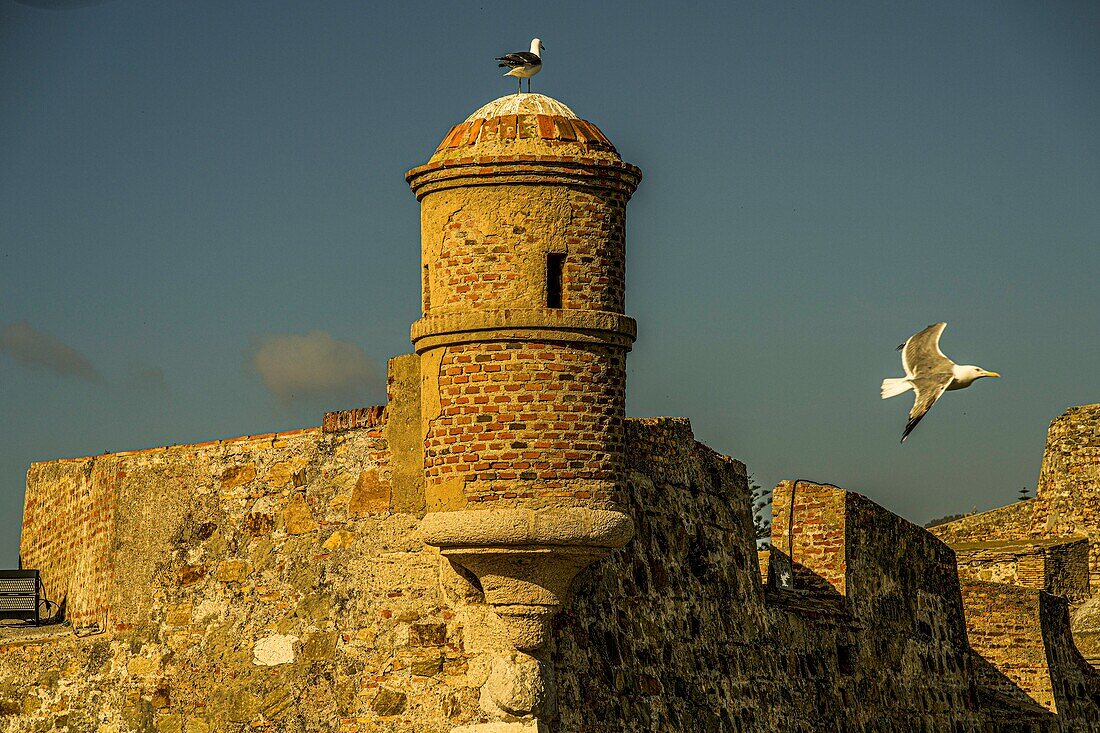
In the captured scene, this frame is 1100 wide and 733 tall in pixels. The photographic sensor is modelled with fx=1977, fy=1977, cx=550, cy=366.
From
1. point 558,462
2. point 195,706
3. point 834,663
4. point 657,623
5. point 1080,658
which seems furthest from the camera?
point 1080,658

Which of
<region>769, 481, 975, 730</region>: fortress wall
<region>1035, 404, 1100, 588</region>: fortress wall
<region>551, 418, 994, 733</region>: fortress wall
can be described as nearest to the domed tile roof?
<region>551, 418, 994, 733</region>: fortress wall

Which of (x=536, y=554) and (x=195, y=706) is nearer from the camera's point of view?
(x=536, y=554)

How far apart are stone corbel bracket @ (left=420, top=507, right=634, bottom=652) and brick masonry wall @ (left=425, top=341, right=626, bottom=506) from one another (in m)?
0.14

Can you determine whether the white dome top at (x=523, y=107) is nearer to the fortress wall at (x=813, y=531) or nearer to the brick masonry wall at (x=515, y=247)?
the brick masonry wall at (x=515, y=247)

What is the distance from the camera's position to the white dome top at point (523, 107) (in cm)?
1453

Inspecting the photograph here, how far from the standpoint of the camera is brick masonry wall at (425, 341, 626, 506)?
1382 centimetres

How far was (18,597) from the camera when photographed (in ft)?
57.1

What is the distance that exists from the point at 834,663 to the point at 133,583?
7534mm

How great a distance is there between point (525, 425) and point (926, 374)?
3.68 metres

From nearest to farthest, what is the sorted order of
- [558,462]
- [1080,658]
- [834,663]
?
[558,462] < [834,663] < [1080,658]

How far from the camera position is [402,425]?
14.7 metres

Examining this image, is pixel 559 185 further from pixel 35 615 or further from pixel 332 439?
pixel 35 615

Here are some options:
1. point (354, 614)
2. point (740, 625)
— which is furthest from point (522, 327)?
point (740, 625)

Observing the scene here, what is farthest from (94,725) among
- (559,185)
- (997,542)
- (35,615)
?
(997,542)
